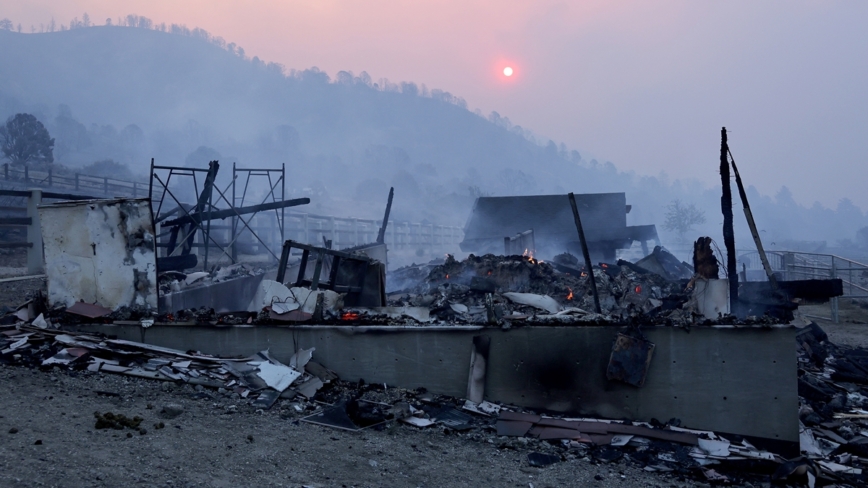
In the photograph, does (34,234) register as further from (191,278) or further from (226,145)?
(226,145)

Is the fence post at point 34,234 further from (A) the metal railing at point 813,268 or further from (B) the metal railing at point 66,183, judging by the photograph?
(B) the metal railing at point 66,183

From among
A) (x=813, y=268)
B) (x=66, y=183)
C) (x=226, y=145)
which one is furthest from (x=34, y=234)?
(x=226, y=145)

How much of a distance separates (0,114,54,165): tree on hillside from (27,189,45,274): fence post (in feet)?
144

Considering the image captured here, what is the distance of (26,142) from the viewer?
159 feet

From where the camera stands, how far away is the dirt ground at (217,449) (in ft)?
12.4

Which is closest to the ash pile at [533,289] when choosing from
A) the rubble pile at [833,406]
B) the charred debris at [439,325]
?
the charred debris at [439,325]

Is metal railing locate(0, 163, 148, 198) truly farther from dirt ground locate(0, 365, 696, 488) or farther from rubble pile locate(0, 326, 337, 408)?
dirt ground locate(0, 365, 696, 488)

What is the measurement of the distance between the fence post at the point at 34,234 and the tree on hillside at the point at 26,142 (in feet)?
144

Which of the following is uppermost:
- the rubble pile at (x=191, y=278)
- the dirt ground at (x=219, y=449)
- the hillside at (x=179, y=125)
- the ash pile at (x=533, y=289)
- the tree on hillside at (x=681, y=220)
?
the hillside at (x=179, y=125)

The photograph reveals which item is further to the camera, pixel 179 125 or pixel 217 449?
pixel 179 125

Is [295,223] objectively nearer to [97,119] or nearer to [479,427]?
[479,427]

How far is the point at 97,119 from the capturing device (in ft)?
493

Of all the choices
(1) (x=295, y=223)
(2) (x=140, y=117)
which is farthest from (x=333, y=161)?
(1) (x=295, y=223)

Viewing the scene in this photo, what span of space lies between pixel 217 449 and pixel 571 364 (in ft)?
12.5
